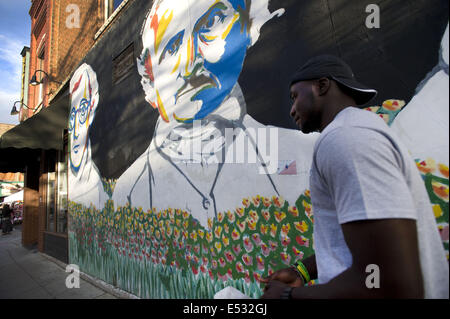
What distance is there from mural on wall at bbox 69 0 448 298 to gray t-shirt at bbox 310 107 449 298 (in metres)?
0.63

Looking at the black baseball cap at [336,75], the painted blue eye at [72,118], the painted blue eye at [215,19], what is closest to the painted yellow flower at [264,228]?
the black baseball cap at [336,75]

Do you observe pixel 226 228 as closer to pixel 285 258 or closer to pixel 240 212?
pixel 240 212

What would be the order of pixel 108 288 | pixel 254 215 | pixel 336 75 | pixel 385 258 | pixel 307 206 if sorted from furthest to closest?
pixel 108 288 < pixel 254 215 < pixel 307 206 < pixel 336 75 < pixel 385 258

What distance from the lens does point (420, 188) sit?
81cm

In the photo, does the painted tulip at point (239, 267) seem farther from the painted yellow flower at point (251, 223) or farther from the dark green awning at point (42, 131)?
the dark green awning at point (42, 131)

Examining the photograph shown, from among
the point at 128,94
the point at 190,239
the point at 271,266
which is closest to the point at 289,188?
the point at 271,266

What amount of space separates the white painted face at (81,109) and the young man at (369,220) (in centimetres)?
529

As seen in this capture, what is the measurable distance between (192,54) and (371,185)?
262 cm

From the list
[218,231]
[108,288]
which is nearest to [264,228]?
[218,231]

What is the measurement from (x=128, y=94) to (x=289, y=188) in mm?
3309

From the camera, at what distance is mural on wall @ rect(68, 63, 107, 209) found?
16.1 ft

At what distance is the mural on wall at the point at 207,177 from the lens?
6.23 feet

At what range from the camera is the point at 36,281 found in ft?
17.0
